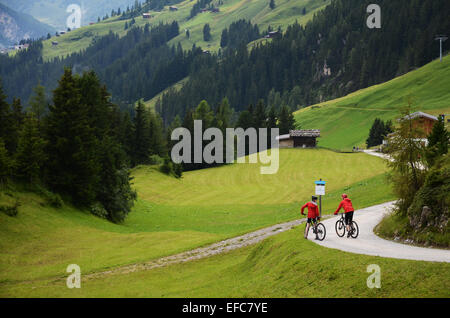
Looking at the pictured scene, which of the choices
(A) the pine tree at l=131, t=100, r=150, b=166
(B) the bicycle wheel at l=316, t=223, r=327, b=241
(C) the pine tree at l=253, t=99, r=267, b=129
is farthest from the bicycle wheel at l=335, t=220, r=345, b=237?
(C) the pine tree at l=253, t=99, r=267, b=129

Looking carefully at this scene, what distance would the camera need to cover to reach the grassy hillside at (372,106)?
151250 millimetres

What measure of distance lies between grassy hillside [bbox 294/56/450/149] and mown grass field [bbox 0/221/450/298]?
126 metres

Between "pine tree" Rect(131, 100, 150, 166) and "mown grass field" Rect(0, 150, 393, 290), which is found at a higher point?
"pine tree" Rect(131, 100, 150, 166)

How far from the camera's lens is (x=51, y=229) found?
3566 cm

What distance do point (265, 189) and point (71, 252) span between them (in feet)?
161

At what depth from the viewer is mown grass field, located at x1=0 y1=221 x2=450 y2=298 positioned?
50.6ft

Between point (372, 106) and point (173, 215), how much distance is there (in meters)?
132

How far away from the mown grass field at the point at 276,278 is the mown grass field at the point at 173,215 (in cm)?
375

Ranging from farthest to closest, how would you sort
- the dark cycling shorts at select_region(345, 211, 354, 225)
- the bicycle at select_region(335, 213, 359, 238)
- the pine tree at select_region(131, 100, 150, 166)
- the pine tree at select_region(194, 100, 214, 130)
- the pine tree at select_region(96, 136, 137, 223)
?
the pine tree at select_region(194, 100, 214, 130)
the pine tree at select_region(131, 100, 150, 166)
the pine tree at select_region(96, 136, 137, 223)
the bicycle at select_region(335, 213, 359, 238)
the dark cycling shorts at select_region(345, 211, 354, 225)

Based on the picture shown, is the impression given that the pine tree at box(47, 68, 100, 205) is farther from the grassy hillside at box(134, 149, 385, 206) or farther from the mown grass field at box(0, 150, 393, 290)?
the grassy hillside at box(134, 149, 385, 206)

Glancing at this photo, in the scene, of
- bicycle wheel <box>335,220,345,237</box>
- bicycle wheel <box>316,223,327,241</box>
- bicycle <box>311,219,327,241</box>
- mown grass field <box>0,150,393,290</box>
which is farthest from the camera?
mown grass field <box>0,150,393,290</box>

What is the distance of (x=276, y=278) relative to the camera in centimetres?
1920

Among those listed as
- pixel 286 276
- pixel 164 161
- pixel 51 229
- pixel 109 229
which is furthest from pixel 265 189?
pixel 286 276

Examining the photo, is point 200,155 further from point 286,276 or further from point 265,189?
point 286,276
